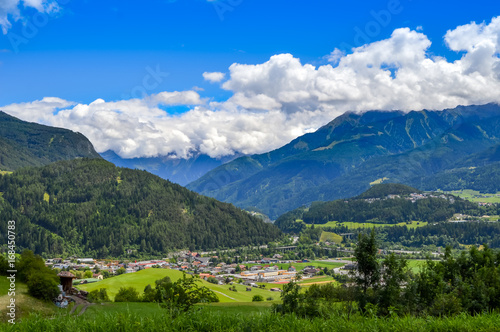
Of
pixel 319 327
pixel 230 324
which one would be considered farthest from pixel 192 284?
pixel 319 327

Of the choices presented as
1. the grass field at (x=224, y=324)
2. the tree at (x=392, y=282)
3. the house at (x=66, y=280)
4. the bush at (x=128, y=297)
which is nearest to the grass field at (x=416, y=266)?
the tree at (x=392, y=282)

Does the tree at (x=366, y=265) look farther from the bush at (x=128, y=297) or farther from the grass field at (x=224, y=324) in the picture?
the bush at (x=128, y=297)

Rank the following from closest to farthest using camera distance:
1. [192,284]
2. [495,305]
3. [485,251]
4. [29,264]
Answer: [192,284] → [495,305] → [485,251] → [29,264]

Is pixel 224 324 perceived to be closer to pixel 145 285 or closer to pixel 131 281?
pixel 145 285

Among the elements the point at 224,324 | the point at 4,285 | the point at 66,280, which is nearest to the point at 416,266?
the point at 66,280

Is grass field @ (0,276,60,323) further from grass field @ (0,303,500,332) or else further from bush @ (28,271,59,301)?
grass field @ (0,303,500,332)

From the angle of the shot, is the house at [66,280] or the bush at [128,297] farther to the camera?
the bush at [128,297]

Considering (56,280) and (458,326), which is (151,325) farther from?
(56,280)

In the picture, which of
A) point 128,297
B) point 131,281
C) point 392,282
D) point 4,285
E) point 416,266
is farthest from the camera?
point 416,266

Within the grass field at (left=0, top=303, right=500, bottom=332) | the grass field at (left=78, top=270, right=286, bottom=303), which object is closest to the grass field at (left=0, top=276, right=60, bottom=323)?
the grass field at (left=0, top=303, right=500, bottom=332)

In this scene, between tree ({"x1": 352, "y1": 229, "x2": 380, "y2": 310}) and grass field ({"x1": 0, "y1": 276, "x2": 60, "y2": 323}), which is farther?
grass field ({"x1": 0, "y1": 276, "x2": 60, "y2": 323})

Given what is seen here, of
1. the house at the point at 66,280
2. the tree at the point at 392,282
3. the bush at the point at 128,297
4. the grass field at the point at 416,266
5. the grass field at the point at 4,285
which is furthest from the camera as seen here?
the bush at the point at 128,297

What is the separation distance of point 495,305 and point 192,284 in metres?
27.4

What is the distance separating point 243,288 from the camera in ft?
434
